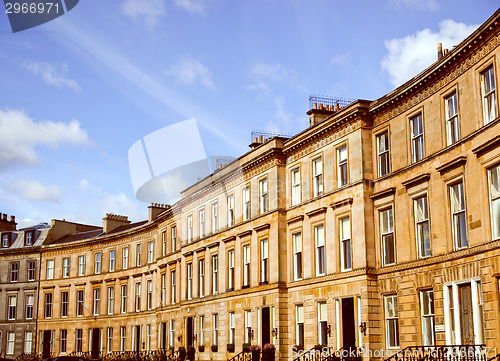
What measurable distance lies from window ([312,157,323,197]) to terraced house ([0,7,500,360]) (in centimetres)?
8

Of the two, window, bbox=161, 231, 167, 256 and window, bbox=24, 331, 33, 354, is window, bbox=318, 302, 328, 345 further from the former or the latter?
window, bbox=24, 331, 33, 354

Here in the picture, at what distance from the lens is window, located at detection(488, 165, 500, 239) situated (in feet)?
77.4

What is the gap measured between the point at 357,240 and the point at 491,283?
31.0ft

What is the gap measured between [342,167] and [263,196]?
26.7 feet

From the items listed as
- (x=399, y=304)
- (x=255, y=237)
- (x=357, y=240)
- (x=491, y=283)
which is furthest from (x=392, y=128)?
(x=255, y=237)

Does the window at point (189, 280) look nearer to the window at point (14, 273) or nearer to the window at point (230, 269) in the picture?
the window at point (230, 269)

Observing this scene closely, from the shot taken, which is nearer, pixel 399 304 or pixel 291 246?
pixel 399 304

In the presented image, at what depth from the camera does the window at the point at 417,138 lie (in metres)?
29.5

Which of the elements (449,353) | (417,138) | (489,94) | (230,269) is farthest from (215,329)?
(489,94)

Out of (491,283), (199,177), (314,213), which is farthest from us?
(199,177)

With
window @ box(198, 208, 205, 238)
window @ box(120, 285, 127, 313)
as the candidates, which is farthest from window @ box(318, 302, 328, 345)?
window @ box(120, 285, 127, 313)

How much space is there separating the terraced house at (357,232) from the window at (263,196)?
126 millimetres

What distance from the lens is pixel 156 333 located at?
57.9 metres

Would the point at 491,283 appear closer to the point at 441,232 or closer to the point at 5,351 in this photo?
the point at 441,232
